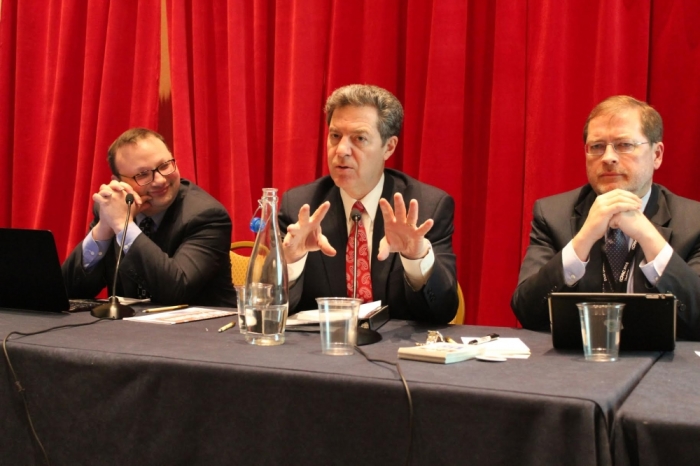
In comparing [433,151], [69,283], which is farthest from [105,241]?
[433,151]

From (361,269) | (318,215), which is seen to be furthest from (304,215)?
(361,269)

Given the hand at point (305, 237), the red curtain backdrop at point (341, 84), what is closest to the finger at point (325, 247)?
the hand at point (305, 237)

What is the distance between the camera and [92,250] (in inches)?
103

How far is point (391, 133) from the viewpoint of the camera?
2514 millimetres

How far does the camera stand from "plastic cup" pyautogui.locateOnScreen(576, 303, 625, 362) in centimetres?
137

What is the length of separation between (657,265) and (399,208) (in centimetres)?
68

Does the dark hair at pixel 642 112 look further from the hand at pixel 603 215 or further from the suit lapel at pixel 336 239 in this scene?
the suit lapel at pixel 336 239

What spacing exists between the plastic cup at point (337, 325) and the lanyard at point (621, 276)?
2.98ft

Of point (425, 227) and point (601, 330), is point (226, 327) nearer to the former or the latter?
point (425, 227)

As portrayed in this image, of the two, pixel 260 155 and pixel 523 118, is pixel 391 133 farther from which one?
pixel 260 155

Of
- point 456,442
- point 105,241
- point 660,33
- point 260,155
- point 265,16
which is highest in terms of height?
point 265,16

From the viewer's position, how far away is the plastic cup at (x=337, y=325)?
56.2 inches

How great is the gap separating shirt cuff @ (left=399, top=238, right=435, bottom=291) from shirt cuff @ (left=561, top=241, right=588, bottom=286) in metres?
0.35

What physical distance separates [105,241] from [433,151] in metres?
1.33
